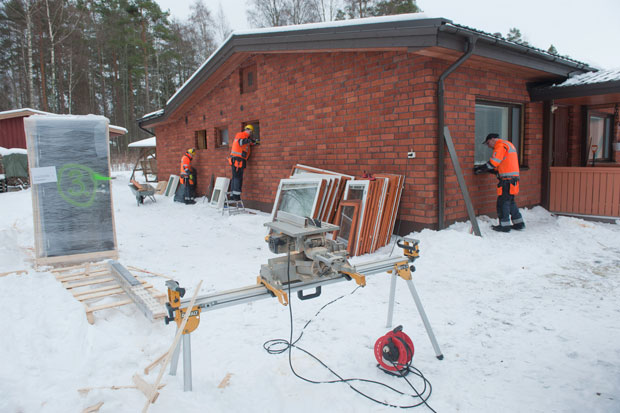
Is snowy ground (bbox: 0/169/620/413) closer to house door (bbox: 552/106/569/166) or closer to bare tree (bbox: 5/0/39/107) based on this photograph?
house door (bbox: 552/106/569/166)

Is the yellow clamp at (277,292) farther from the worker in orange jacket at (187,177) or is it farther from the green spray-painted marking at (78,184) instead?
the worker in orange jacket at (187,177)

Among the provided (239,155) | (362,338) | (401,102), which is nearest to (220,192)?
(239,155)

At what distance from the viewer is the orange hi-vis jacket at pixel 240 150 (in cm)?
954

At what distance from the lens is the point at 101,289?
4.32m

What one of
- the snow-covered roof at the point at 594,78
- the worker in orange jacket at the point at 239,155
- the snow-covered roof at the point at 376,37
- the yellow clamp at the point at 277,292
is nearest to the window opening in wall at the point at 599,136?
the snow-covered roof at the point at 594,78

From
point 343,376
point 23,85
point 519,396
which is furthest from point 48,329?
point 23,85

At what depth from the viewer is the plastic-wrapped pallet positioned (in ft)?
17.4

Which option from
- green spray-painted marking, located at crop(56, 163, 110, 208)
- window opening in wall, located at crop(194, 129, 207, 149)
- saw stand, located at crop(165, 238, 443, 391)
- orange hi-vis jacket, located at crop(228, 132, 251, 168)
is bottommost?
saw stand, located at crop(165, 238, 443, 391)

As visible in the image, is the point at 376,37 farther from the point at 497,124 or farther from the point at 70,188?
the point at 70,188

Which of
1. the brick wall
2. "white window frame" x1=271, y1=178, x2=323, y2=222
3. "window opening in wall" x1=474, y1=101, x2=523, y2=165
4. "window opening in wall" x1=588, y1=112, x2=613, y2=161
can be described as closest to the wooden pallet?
"white window frame" x1=271, y1=178, x2=323, y2=222

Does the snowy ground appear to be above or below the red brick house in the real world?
below

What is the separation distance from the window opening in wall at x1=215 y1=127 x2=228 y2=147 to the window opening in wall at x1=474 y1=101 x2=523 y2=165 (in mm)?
7207

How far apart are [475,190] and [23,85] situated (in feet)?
105

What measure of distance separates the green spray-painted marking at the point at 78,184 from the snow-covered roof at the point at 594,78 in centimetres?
816
